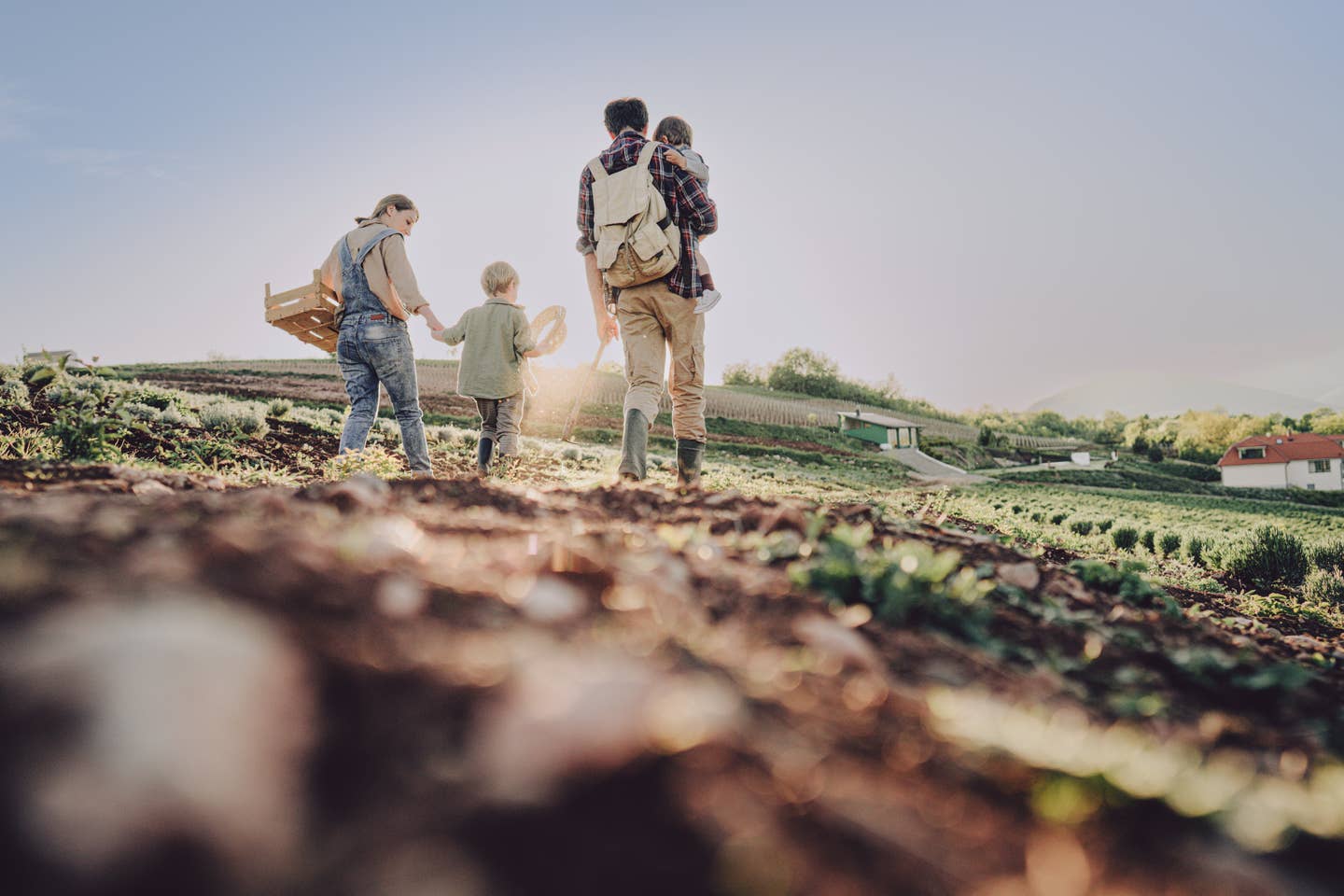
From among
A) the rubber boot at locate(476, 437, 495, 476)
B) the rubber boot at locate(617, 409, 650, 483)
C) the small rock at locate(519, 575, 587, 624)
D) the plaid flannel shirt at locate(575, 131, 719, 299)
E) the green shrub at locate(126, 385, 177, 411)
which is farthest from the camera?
the green shrub at locate(126, 385, 177, 411)

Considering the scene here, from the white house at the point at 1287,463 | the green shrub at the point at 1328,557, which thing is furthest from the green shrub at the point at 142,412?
the white house at the point at 1287,463

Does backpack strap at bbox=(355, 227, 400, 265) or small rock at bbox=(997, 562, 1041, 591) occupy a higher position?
backpack strap at bbox=(355, 227, 400, 265)

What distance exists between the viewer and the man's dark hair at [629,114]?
5059 mm

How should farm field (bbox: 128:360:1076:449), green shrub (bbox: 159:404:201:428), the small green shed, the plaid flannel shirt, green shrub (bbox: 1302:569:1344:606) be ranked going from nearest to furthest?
1. the plaid flannel shirt
2. green shrub (bbox: 159:404:201:428)
3. green shrub (bbox: 1302:569:1344:606)
4. farm field (bbox: 128:360:1076:449)
5. the small green shed

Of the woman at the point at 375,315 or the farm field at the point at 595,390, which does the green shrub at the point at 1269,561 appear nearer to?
the woman at the point at 375,315

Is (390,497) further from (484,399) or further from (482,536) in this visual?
(484,399)

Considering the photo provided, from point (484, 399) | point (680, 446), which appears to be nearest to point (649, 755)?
point (680, 446)

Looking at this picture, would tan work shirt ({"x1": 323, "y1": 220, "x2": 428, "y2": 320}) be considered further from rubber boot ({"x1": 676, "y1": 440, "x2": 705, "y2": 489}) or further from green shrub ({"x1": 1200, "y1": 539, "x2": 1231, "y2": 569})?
green shrub ({"x1": 1200, "y1": 539, "x2": 1231, "y2": 569})

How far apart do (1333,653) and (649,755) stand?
3.09 m

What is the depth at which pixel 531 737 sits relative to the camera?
832 mm

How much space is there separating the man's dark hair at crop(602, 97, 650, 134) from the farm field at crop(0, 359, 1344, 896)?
4067 millimetres

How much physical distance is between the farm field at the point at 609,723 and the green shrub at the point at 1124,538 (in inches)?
462

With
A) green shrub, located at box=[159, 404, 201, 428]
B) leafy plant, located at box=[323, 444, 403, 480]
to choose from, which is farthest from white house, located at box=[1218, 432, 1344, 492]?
green shrub, located at box=[159, 404, 201, 428]

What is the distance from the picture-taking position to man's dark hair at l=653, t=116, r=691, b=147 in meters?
5.13
